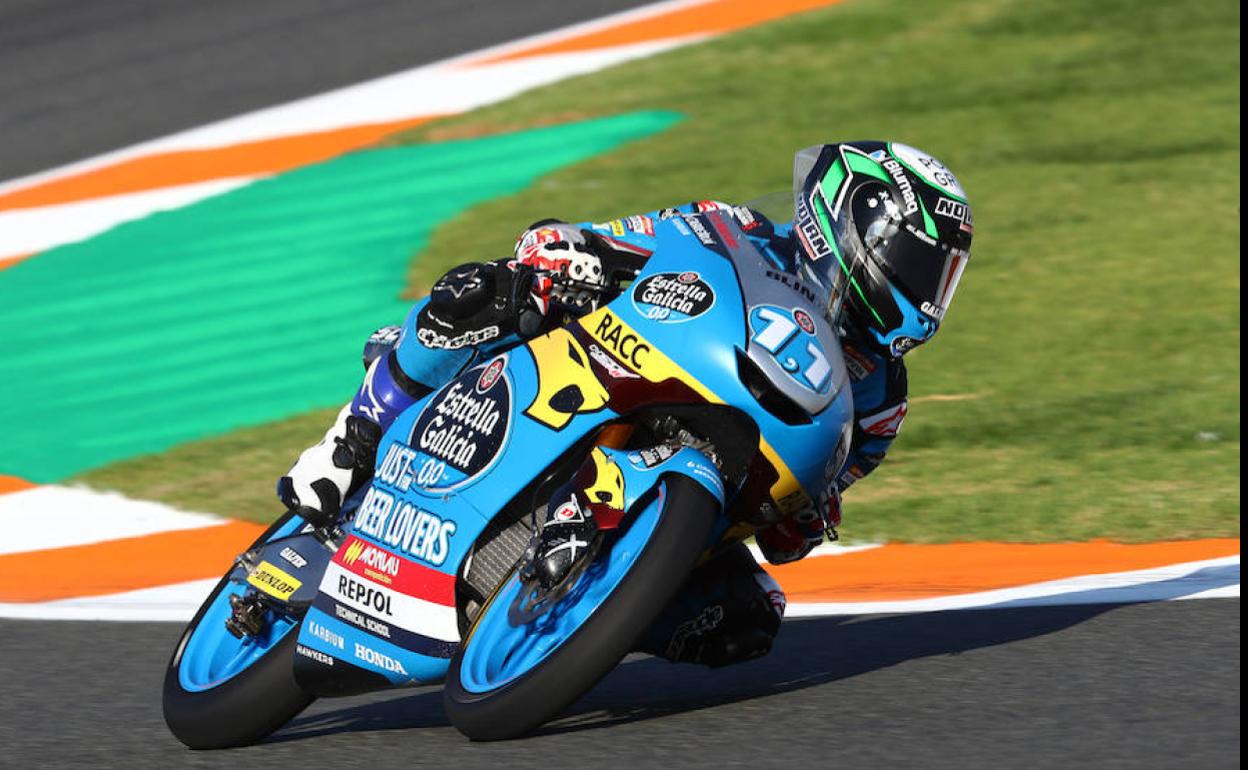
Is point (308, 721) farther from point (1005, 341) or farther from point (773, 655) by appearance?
point (1005, 341)

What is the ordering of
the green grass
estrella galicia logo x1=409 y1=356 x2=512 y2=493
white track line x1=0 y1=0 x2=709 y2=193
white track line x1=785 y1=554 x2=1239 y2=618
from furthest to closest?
1. white track line x1=0 y1=0 x2=709 y2=193
2. the green grass
3. white track line x1=785 y1=554 x2=1239 y2=618
4. estrella galicia logo x1=409 y1=356 x2=512 y2=493

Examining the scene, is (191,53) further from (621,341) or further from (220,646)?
(621,341)

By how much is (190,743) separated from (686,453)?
1.28 metres

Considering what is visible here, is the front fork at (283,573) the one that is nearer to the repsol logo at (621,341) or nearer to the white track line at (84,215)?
the repsol logo at (621,341)

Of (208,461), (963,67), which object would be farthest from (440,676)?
(963,67)

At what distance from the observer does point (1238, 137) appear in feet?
34.6

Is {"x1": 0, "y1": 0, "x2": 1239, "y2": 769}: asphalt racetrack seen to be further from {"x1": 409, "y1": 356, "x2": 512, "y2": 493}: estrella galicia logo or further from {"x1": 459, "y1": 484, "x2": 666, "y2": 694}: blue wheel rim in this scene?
{"x1": 409, "y1": 356, "x2": 512, "y2": 493}: estrella galicia logo

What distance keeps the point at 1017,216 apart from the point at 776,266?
5630 mm

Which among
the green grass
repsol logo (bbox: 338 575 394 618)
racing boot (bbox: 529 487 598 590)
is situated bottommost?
the green grass

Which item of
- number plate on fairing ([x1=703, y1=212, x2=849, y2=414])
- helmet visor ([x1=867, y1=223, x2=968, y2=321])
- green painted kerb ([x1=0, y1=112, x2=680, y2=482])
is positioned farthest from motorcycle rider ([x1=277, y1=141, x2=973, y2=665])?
green painted kerb ([x1=0, y1=112, x2=680, y2=482])

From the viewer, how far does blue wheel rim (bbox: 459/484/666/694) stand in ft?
12.6

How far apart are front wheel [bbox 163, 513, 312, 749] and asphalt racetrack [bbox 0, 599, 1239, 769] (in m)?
0.05

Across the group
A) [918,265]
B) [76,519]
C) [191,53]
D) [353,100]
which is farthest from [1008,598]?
[191,53]

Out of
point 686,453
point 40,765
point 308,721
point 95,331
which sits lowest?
point 95,331
